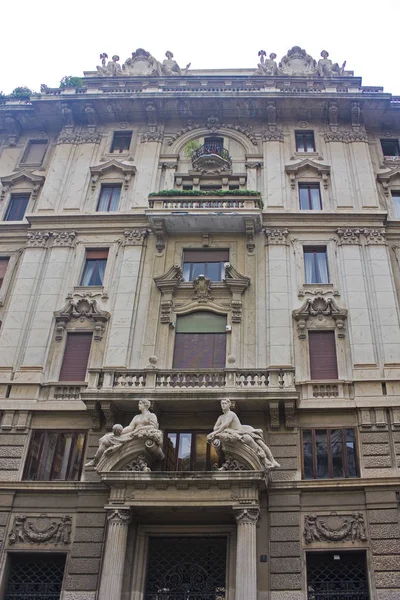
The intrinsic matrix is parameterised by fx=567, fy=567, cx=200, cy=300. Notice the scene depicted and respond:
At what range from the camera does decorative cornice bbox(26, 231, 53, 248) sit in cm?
2494

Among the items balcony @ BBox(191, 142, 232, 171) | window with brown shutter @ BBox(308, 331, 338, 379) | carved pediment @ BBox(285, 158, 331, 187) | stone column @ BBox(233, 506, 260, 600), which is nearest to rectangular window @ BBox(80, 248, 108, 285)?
balcony @ BBox(191, 142, 232, 171)

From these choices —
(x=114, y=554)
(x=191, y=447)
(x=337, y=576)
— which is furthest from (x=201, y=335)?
(x=337, y=576)

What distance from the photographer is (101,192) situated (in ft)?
88.6

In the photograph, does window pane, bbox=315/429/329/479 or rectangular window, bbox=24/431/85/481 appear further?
rectangular window, bbox=24/431/85/481

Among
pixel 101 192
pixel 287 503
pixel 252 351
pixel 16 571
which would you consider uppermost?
pixel 101 192

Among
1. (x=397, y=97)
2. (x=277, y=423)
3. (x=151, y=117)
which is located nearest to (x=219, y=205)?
(x=151, y=117)

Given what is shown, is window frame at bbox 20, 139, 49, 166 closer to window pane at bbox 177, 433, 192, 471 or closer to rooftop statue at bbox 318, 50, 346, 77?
rooftop statue at bbox 318, 50, 346, 77

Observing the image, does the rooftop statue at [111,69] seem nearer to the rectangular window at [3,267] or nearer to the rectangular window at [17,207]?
the rectangular window at [17,207]

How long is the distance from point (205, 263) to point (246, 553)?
12.0 m

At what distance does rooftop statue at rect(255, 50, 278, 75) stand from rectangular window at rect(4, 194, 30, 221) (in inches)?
551

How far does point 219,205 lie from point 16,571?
622 inches

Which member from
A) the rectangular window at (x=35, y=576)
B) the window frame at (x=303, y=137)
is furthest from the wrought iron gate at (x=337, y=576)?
the window frame at (x=303, y=137)

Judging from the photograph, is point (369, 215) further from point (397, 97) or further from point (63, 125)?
point (63, 125)

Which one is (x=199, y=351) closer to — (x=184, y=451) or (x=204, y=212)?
(x=184, y=451)
